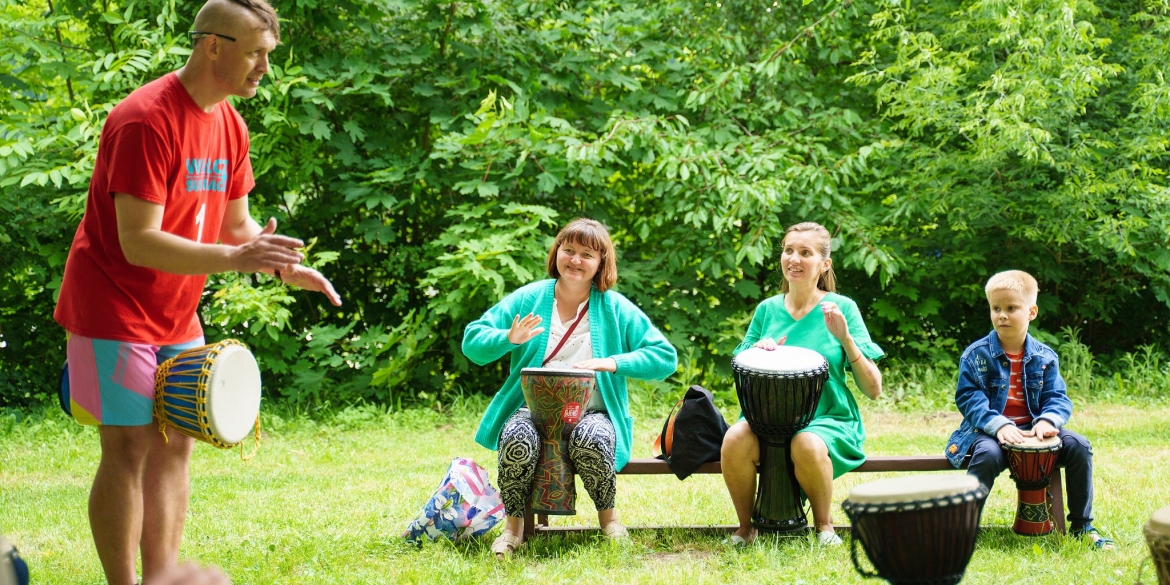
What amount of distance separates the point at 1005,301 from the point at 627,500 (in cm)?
Result: 201

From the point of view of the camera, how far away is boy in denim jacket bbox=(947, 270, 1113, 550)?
158 inches

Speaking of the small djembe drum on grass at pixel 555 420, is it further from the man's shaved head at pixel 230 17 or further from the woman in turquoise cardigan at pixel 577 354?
the man's shaved head at pixel 230 17

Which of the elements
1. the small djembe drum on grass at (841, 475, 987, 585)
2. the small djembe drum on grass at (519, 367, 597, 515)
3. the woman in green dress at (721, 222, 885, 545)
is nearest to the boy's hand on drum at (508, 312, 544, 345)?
the small djembe drum on grass at (519, 367, 597, 515)

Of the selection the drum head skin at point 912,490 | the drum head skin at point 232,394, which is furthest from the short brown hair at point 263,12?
the drum head skin at point 912,490

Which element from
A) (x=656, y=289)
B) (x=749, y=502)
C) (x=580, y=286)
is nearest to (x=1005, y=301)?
(x=749, y=502)

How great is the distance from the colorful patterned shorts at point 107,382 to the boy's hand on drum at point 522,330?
5.06 feet

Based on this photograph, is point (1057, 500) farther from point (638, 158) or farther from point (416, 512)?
point (638, 158)

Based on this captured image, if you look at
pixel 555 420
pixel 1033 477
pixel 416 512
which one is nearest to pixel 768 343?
pixel 555 420

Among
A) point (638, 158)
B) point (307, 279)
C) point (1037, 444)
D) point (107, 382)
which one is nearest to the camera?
point (107, 382)

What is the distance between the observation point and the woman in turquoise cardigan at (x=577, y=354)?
160 inches

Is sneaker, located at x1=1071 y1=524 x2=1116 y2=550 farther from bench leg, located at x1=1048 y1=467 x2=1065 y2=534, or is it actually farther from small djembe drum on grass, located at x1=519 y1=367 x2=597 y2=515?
small djembe drum on grass, located at x1=519 y1=367 x2=597 y2=515

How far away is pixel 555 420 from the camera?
4.07 m

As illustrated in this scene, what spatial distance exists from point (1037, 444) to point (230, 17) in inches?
127

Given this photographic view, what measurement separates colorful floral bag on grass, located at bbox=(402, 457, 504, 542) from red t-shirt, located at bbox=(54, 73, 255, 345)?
1475mm
